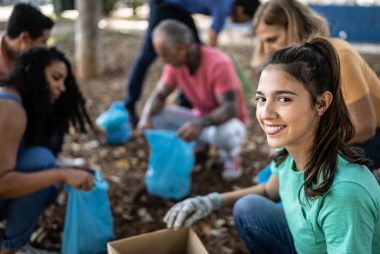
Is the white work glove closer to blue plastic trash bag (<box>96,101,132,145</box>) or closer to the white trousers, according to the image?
the white trousers

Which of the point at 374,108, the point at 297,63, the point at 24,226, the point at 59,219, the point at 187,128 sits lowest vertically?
the point at 59,219

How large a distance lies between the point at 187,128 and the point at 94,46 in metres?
2.68

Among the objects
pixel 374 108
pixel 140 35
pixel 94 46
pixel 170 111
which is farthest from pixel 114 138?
pixel 140 35

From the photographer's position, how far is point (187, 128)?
2623 millimetres

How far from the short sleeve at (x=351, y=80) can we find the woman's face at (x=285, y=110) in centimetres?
53

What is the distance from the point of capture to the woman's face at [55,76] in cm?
205

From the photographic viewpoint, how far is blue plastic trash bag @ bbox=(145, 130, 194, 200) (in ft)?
8.41

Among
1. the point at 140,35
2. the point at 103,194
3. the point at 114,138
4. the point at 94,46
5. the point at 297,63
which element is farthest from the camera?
the point at 140,35

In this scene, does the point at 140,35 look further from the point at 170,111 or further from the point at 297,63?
the point at 297,63

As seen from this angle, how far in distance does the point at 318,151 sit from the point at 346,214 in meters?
0.25

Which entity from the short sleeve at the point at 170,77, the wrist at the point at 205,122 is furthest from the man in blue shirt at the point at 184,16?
the wrist at the point at 205,122

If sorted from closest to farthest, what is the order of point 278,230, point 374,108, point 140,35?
point 278,230 → point 374,108 → point 140,35

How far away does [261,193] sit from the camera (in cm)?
197

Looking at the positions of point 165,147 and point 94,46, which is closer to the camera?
point 165,147
